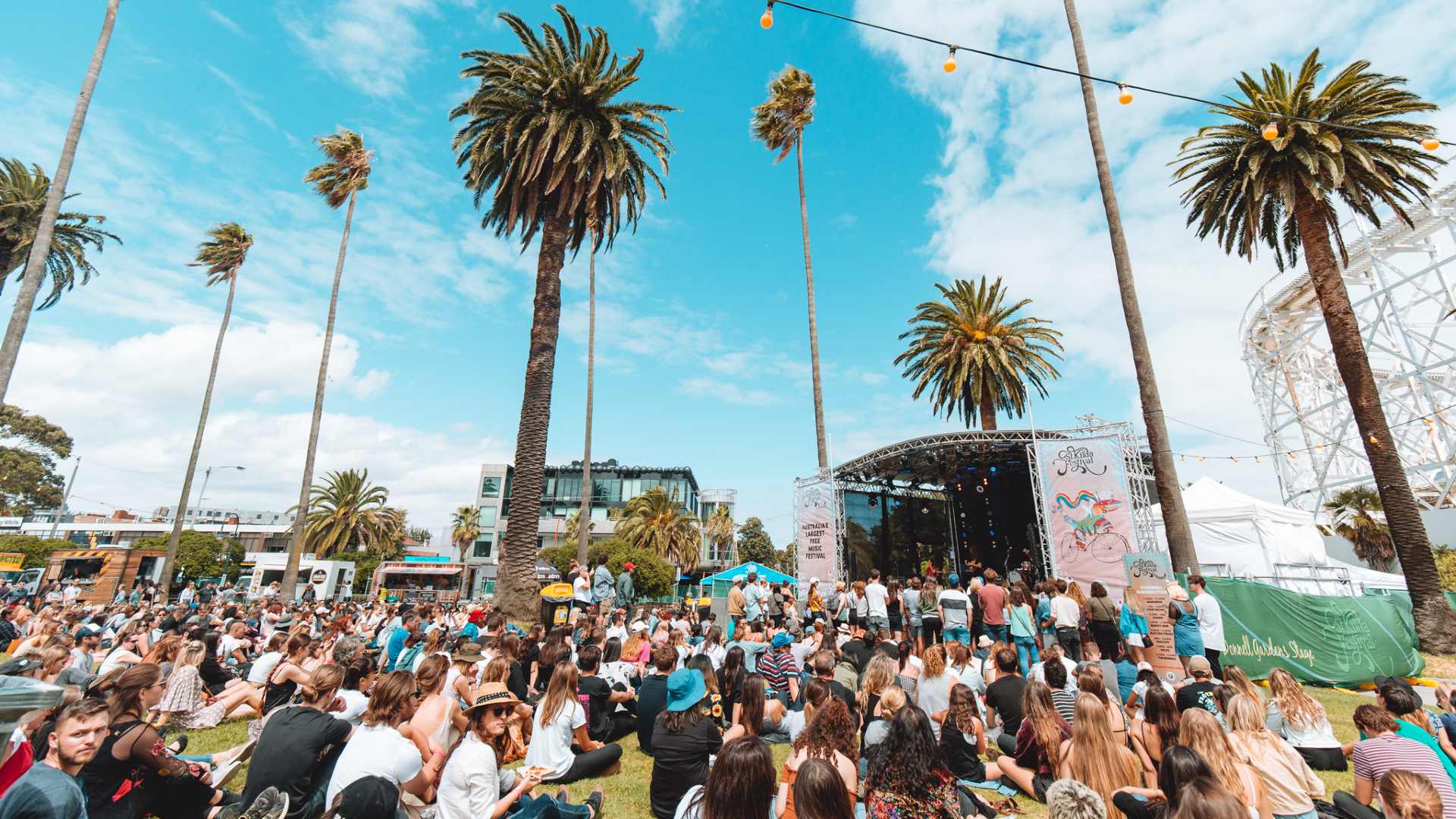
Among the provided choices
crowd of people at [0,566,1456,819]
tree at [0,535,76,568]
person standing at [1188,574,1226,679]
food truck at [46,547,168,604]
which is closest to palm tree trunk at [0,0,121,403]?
crowd of people at [0,566,1456,819]

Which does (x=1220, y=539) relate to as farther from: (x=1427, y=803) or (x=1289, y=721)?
(x=1427, y=803)

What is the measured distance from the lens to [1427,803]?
3408 mm

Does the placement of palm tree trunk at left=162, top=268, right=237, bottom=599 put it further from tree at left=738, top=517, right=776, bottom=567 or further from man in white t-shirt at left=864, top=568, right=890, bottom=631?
tree at left=738, top=517, right=776, bottom=567

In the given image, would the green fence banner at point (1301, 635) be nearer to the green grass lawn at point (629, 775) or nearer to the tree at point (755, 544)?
the green grass lawn at point (629, 775)

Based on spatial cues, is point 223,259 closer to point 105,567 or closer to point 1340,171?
point 105,567

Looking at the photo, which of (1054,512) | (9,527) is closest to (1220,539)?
(1054,512)

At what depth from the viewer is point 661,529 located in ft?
149

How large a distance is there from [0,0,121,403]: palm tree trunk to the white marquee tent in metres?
28.2

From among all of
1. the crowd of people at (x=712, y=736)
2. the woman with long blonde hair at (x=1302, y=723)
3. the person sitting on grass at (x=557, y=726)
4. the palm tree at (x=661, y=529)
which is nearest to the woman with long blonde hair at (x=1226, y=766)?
the crowd of people at (x=712, y=736)

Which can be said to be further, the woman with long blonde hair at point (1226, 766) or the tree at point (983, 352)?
the tree at point (983, 352)

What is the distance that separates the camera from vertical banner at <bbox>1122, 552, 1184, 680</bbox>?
35.3 feet

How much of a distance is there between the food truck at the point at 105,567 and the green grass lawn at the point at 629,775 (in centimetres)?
3538

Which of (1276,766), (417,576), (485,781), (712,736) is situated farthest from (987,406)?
(417,576)

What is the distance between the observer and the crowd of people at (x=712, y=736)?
3490 mm
